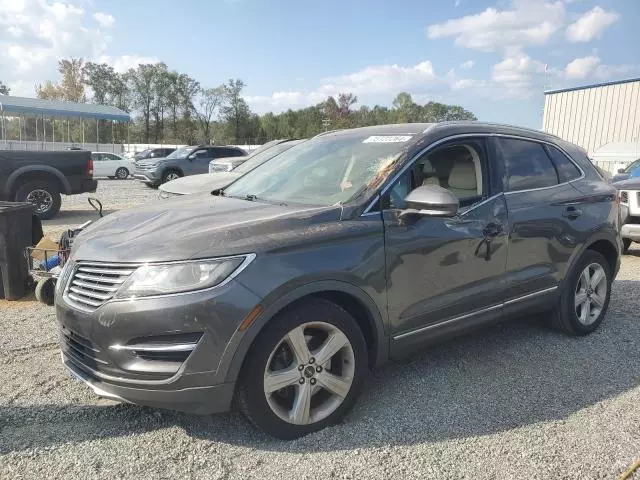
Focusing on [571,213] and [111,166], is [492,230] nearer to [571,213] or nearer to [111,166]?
[571,213]

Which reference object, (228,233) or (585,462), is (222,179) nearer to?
(228,233)

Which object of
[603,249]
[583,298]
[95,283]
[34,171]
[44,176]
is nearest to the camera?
[95,283]

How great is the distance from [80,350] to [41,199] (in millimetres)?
9652

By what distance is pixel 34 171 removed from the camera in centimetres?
1091

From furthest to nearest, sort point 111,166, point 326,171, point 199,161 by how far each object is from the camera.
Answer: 1. point 111,166
2. point 199,161
3. point 326,171

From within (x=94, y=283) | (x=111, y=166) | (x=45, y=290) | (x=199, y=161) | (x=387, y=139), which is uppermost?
(x=387, y=139)

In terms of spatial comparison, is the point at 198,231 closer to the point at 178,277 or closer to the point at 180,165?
the point at 178,277

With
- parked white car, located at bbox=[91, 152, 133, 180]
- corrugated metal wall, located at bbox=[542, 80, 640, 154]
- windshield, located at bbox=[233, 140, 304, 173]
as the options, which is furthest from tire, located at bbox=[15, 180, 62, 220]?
corrugated metal wall, located at bbox=[542, 80, 640, 154]

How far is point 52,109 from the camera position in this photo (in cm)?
3509

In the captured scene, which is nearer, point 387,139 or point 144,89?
point 387,139

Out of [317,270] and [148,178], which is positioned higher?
[317,270]

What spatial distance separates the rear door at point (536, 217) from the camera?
396 centimetres

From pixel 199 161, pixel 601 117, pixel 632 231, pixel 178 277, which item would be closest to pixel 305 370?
pixel 178 277

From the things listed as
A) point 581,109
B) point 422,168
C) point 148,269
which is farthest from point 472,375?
point 581,109
